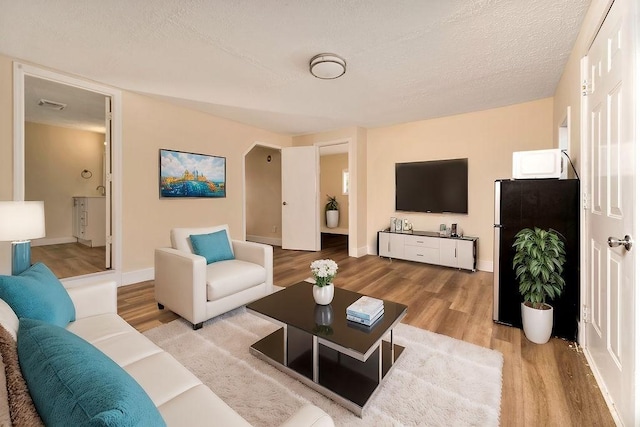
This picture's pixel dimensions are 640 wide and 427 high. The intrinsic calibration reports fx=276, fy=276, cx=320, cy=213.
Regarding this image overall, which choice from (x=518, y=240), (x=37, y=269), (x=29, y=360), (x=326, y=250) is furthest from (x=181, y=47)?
(x=326, y=250)

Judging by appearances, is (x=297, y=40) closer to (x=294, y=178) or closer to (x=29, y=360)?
(x=29, y=360)

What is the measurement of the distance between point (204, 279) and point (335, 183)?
5.94 meters

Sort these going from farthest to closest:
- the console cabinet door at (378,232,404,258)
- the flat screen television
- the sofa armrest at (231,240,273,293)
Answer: the console cabinet door at (378,232,404,258) → the flat screen television → the sofa armrest at (231,240,273,293)

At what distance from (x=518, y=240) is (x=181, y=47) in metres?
3.23

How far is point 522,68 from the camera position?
9.17ft

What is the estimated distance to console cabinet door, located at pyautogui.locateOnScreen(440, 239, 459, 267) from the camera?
159 inches

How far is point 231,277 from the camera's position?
2.44 metres

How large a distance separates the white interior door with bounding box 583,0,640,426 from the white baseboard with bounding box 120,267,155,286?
434cm

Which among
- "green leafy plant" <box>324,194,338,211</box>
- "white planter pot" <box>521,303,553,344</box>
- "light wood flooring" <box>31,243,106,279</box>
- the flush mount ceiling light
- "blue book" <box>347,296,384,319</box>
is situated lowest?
"white planter pot" <box>521,303,553,344</box>

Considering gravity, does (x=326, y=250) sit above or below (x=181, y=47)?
below

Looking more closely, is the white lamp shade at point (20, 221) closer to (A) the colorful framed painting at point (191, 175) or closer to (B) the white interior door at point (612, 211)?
(A) the colorful framed painting at point (191, 175)

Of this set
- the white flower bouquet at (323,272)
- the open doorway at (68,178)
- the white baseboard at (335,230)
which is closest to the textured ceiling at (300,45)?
the white flower bouquet at (323,272)

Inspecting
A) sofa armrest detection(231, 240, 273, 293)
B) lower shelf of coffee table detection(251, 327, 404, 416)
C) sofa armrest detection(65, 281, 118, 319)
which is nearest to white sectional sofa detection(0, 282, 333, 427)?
sofa armrest detection(65, 281, 118, 319)

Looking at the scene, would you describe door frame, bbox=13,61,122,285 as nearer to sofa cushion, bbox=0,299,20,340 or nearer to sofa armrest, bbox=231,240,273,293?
sofa armrest, bbox=231,240,273,293
